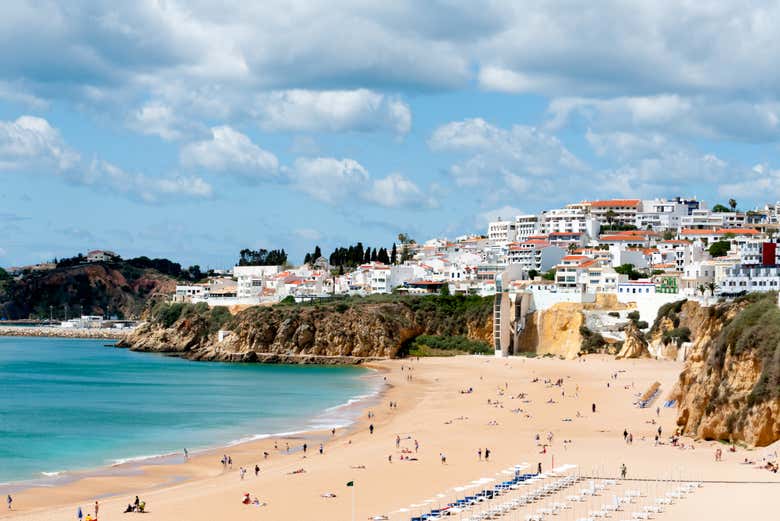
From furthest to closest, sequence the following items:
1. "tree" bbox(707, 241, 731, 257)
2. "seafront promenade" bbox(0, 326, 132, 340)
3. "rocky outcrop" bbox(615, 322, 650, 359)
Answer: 1. "seafront promenade" bbox(0, 326, 132, 340)
2. "tree" bbox(707, 241, 731, 257)
3. "rocky outcrop" bbox(615, 322, 650, 359)

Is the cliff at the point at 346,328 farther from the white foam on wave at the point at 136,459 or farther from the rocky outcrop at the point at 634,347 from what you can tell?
the white foam on wave at the point at 136,459

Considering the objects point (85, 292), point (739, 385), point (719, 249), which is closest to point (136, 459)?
point (739, 385)

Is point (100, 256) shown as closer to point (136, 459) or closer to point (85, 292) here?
point (85, 292)

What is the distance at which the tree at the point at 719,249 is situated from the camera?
94938 mm

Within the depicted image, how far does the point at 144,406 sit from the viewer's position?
52594 mm

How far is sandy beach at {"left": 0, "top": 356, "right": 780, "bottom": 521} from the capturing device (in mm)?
26125

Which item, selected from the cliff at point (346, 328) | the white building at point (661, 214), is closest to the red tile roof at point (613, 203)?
the white building at point (661, 214)

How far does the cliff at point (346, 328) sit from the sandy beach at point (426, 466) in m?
29.1

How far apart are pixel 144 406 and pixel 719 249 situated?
62759 mm

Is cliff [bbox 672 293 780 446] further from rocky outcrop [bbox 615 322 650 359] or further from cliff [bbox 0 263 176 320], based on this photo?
cliff [bbox 0 263 176 320]

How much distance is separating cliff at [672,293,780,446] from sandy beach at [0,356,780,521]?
2.64 ft

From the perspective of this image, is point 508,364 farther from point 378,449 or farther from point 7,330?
point 7,330

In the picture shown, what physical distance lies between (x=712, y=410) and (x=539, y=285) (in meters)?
48.9

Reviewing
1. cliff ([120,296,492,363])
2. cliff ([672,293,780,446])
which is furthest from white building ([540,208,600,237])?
cliff ([672,293,780,446])
